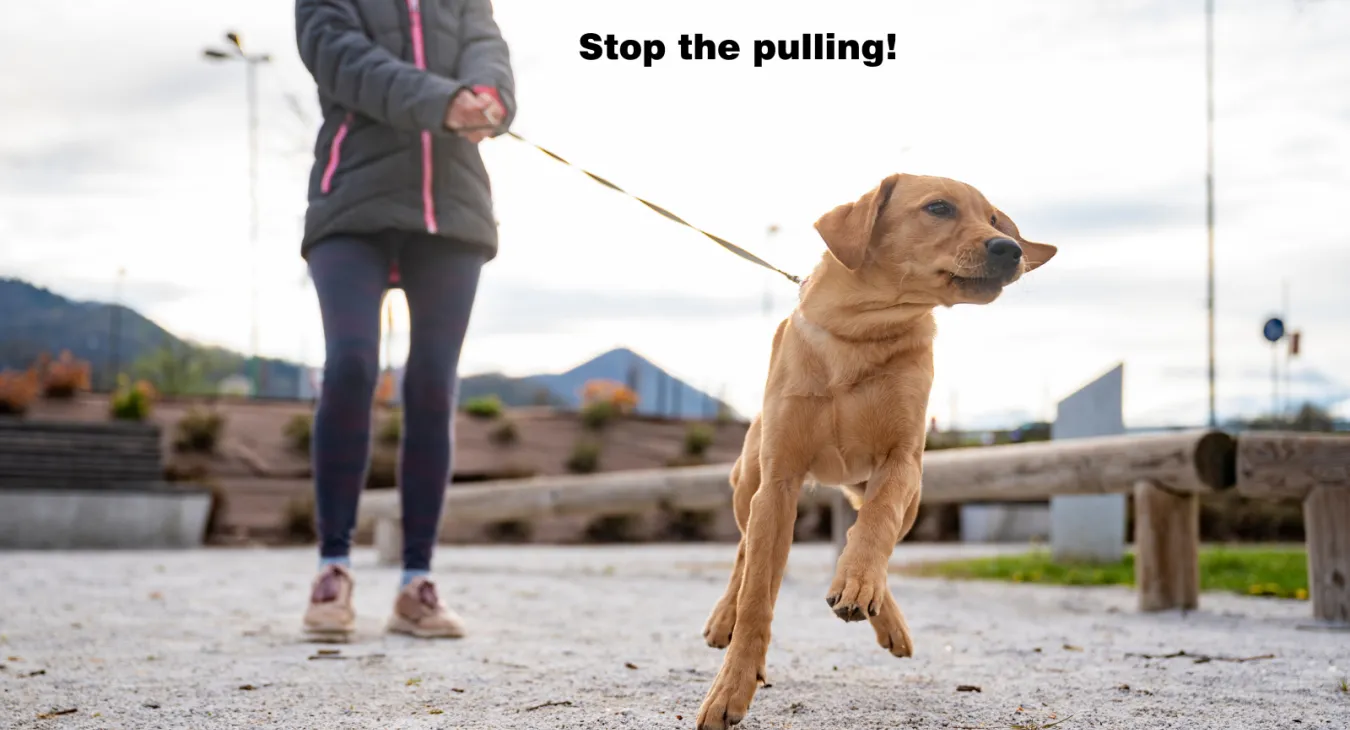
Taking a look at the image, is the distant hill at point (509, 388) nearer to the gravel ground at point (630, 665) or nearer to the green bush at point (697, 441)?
the green bush at point (697, 441)

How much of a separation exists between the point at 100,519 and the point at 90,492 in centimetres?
33

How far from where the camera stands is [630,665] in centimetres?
366

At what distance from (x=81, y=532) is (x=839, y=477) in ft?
41.0

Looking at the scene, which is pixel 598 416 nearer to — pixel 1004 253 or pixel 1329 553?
pixel 1329 553

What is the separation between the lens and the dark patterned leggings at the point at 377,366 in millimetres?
3975

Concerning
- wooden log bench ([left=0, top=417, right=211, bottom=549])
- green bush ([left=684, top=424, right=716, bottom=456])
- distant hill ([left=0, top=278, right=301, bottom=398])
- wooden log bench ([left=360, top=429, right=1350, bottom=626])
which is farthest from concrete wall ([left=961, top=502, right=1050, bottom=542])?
distant hill ([left=0, top=278, right=301, bottom=398])

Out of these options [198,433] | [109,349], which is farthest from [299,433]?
[109,349]

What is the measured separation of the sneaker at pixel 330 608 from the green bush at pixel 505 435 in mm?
15959

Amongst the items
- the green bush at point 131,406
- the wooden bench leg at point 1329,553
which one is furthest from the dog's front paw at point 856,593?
the green bush at point 131,406

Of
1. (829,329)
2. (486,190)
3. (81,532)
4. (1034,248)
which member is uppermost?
(486,190)

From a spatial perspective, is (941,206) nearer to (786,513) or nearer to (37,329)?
(786,513)

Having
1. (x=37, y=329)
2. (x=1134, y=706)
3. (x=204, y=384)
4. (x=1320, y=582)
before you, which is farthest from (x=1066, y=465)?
(x=37, y=329)

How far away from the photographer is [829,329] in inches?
102

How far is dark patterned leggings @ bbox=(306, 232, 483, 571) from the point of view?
3975 mm
